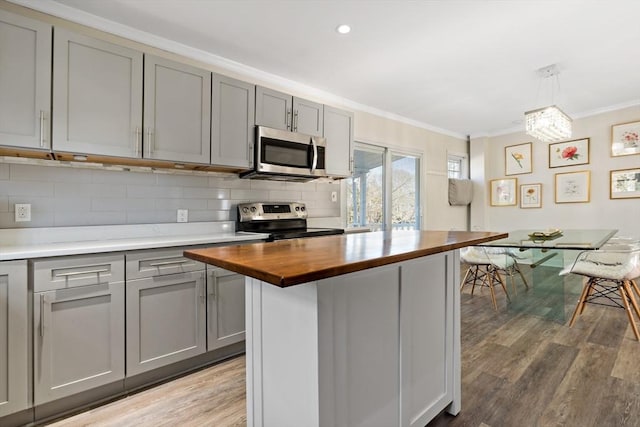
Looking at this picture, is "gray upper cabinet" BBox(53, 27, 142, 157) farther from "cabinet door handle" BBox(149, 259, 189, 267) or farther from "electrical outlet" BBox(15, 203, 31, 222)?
"cabinet door handle" BBox(149, 259, 189, 267)

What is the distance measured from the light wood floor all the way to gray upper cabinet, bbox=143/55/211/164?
156cm

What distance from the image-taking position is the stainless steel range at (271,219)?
2.91m

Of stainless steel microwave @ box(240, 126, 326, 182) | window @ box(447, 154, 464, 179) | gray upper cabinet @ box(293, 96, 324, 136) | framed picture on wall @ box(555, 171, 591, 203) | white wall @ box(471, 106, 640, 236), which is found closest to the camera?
stainless steel microwave @ box(240, 126, 326, 182)

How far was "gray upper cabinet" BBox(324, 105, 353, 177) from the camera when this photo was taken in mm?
3350

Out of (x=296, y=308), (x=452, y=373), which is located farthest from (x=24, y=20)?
(x=452, y=373)

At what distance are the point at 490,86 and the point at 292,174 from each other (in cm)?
257

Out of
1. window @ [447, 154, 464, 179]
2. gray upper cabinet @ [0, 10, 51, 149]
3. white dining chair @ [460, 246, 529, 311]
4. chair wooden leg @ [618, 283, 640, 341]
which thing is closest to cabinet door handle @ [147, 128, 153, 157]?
gray upper cabinet @ [0, 10, 51, 149]

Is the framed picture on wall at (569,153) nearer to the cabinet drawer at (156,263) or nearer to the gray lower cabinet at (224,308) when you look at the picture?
the gray lower cabinet at (224,308)

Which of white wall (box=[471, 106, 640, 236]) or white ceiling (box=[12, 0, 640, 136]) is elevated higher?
white ceiling (box=[12, 0, 640, 136])

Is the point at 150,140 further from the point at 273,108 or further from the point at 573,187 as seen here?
the point at 573,187

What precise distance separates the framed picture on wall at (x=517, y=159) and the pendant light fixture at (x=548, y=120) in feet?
6.82

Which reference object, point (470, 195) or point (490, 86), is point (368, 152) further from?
point (470, 195)

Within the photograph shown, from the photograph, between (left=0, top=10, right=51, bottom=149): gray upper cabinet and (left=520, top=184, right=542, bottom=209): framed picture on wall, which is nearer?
(left=0, top=10, right=51, bottom=149): gray upper cabinet

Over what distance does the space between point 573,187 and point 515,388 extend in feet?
14.2
